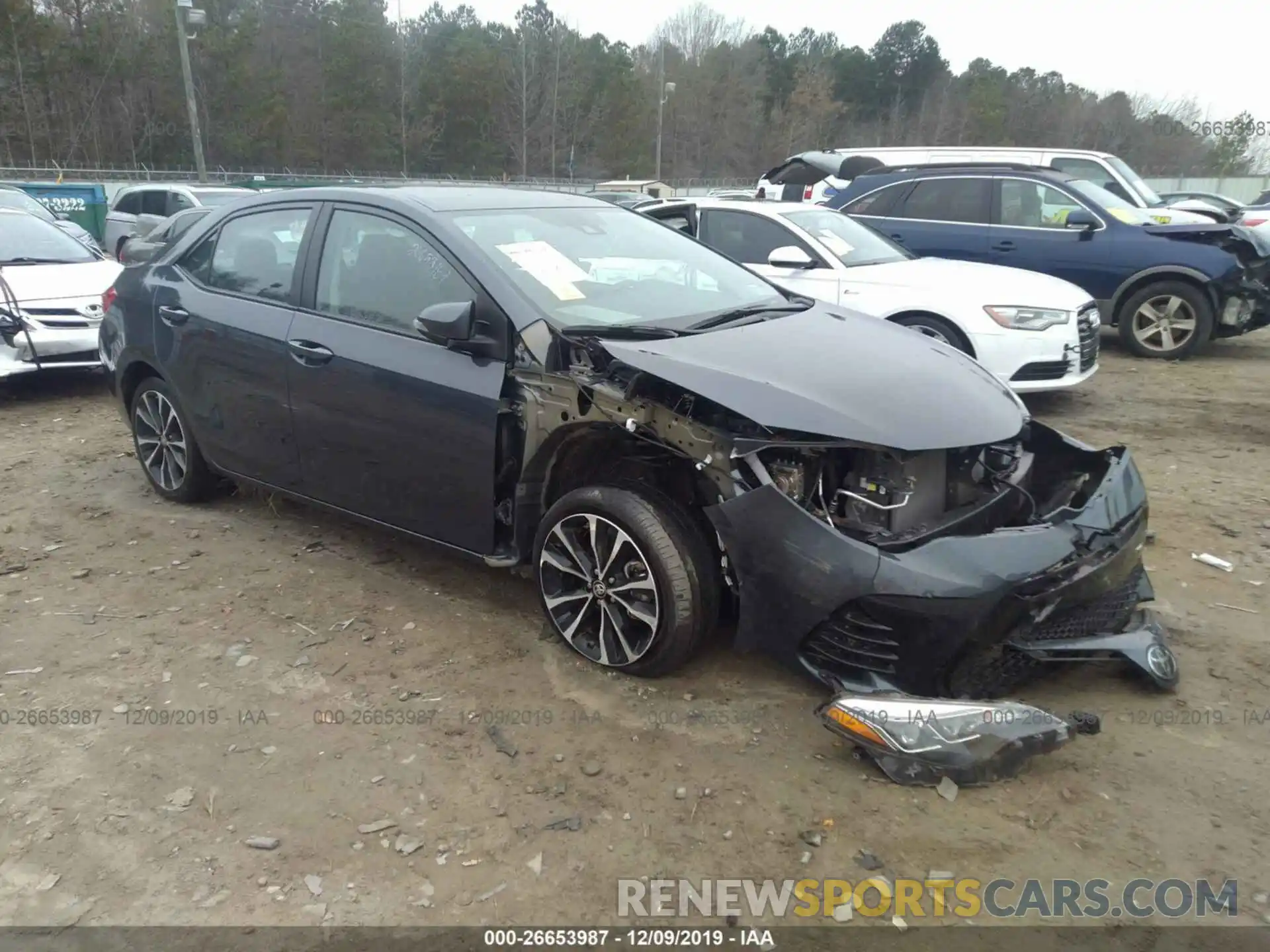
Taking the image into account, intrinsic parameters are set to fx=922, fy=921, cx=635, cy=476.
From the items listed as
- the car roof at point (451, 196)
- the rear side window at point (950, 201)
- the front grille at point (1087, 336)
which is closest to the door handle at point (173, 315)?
the car roof at point (451, 196)

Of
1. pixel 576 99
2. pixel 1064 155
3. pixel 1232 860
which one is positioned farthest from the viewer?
pixel 576 99

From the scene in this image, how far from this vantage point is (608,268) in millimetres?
3920

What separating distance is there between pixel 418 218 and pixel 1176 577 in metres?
3.70

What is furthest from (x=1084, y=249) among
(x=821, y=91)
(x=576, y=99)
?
(x=821, y=91)

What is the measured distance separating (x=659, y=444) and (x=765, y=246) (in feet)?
15.9

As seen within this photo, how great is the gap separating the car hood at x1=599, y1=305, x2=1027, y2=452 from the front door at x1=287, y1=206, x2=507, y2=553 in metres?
0.70

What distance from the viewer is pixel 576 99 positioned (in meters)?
56.1

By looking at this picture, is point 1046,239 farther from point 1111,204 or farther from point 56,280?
point 56,280

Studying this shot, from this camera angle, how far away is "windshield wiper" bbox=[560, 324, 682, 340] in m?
3.38

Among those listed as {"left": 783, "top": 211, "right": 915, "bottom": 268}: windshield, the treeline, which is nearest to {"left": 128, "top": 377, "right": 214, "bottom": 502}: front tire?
{"left": 783, "top": 211, "right": 915, "bottom": 268}: windshield

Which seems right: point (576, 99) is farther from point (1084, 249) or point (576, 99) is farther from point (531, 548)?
point (531, 548)

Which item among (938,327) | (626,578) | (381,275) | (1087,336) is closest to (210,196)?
(938,327)

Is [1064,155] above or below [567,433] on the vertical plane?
above

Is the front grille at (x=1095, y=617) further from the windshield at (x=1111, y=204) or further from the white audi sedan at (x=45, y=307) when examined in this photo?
the windshield at (x=1111, y=204)
